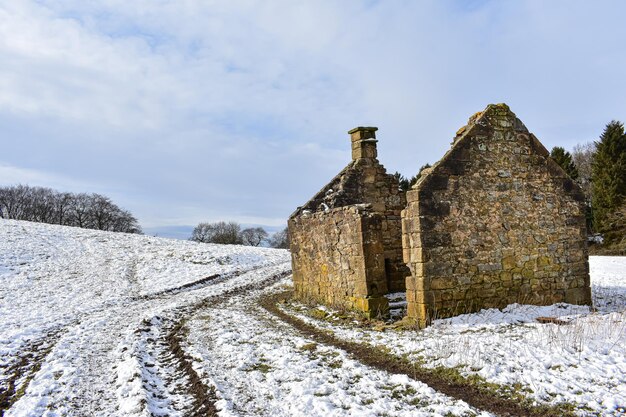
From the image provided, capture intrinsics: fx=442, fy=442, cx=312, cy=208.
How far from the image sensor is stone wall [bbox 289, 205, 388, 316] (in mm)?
11375

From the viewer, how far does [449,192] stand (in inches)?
406

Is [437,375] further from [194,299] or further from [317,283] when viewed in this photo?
[194,299]

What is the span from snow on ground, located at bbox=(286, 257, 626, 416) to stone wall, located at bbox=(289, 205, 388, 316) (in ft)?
4.76

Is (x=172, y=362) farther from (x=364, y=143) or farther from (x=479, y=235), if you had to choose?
(x=364, y=143)

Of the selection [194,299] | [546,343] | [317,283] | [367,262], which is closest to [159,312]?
[194,299]

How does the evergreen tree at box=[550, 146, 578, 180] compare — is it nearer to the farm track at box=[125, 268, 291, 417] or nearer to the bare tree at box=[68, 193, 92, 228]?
the farm track at box=[125, 268, 291, 417]

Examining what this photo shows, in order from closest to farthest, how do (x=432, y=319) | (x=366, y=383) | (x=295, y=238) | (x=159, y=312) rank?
(x=366, y=383) → (x=432, y=319) → (x=159, y=312) → (x=295, y=238)

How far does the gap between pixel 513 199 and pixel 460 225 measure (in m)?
1.79

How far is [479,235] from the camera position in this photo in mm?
10547

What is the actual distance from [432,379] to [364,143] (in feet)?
35.6

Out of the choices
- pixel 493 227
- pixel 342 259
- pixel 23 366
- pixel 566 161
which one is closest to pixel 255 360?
pixel 23 366

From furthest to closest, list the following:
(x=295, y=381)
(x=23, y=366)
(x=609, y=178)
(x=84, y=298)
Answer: (x=609, y=178) → (x=84, y=298) → (x=23, y=366) → (x=295, y=381)

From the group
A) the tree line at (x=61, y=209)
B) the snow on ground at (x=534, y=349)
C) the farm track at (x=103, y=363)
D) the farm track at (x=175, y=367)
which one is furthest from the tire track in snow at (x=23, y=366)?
the tree line at (x=61, y=209)

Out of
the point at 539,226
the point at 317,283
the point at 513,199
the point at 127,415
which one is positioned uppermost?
the point at 513,199
